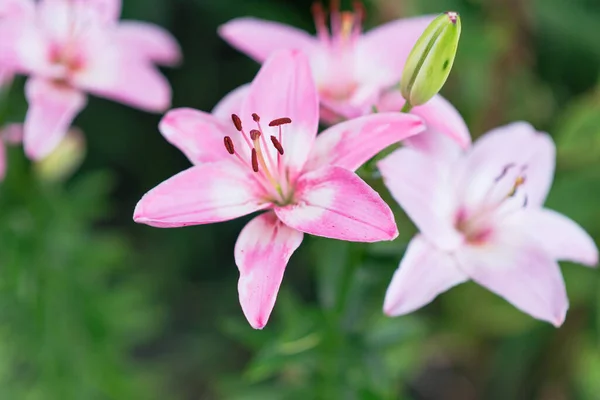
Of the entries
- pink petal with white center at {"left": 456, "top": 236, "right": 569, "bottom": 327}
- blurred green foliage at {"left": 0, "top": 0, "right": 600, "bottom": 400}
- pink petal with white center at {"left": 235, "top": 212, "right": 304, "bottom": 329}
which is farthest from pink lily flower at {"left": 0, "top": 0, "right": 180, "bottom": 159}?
pink petal with white center at {"left": 456, "top": 236, "right": 569, "bottom": 327}

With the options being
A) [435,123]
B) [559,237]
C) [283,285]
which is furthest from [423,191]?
[283,285]

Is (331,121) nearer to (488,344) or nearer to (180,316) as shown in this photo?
(488,344)

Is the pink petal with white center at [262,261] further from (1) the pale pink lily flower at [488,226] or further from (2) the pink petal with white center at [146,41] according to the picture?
(2) the pink petal with white center at [146,41]

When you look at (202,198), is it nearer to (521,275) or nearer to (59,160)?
(521,275)

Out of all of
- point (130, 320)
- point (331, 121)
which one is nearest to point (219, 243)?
point (130, 320)

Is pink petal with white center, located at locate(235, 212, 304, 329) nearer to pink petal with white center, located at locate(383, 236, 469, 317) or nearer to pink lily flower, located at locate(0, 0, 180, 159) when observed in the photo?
pink petal with white center, located at locate(383, 236, 469, 317)

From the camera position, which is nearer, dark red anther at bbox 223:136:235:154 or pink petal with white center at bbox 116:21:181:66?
dark red anther at bbox 223:136:235:154
